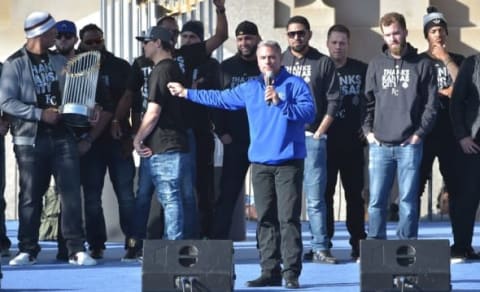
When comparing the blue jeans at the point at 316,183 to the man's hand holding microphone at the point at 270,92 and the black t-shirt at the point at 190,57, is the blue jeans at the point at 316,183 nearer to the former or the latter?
the black t-shirt at the point at 190,57

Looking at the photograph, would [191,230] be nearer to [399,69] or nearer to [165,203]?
[165,203]


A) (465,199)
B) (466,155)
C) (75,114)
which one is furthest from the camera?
(465,199)

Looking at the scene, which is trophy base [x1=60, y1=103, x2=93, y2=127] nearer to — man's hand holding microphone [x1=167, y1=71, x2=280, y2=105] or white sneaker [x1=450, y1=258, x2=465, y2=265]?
man's hand holding microphone [x1=167, y1=71, x2=280, y2=105]

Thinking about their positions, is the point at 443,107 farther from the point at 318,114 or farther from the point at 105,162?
the point at 105,162

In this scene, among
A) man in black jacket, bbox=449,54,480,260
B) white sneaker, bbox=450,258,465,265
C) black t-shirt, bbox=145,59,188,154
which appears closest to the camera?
black t-shirt, bbox=145,59,188,154

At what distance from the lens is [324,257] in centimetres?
1307

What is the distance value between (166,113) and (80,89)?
0.80 meters

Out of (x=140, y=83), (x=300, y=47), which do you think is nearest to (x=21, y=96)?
(x=140, y=83)

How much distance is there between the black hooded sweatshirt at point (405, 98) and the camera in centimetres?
1265

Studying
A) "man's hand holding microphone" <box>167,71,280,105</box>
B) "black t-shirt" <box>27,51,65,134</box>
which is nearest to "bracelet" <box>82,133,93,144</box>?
"black t-shirt" <box>27,51,65,134</box>

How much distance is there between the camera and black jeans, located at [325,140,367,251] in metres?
13.5

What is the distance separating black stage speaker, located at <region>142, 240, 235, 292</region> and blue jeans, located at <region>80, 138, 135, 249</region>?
9.14ft

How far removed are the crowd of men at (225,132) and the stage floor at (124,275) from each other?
0.19 metres

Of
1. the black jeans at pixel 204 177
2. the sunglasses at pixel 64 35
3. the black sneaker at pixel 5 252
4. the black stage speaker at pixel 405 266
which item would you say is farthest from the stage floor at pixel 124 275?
the sunglasses at pixel 64 35
